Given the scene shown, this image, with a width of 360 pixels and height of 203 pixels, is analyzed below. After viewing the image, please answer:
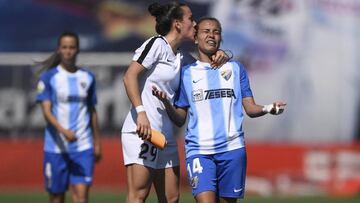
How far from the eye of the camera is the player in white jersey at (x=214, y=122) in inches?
320

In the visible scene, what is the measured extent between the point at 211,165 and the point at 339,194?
35.6 ft

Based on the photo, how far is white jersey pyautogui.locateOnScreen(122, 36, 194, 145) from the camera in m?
8.31

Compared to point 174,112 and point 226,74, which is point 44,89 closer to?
point 174,112

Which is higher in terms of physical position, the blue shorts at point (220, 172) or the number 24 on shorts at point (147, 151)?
the number 24 on shorts at point (147, 151)

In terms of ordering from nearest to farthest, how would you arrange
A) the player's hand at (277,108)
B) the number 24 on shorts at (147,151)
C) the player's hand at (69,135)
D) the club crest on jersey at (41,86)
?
the player's hand at (277,108) → the number 24 on shorts at (147,151) → the player's hand at (69,135) → the club crest on jersey at (41,86)

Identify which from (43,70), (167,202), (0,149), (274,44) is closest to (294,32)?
(274,44)

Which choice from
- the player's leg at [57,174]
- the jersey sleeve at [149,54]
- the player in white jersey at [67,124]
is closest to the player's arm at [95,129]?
the player in white jersey at [67,124]

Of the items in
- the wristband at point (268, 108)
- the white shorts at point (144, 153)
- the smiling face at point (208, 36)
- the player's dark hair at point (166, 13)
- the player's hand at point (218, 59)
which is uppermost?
the player's dark hair at point (166, 13)

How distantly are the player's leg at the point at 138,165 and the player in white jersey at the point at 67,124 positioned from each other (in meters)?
2.46

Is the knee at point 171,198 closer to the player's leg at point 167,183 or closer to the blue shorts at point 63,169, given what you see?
the player's leg at point 167,183

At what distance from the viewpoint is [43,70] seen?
11242mm

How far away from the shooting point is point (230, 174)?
26.8 ft

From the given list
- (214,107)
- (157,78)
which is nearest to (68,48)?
(157,78)

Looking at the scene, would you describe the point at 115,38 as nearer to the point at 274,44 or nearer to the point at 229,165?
the point at 274,44
